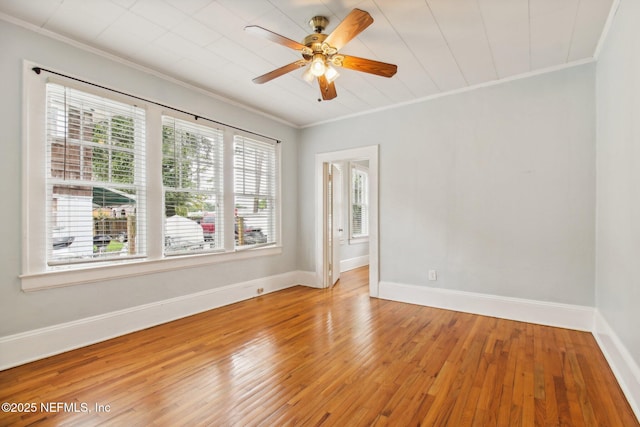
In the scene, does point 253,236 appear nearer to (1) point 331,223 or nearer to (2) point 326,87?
(1) point 331,223

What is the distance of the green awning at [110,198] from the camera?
283 centimetres

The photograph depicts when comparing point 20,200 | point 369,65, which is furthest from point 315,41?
point 20,200

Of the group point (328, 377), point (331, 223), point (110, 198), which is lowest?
point (328, 377)

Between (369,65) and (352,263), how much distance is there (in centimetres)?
489

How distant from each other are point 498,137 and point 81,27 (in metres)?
4.17

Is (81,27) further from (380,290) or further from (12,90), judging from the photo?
(380,290)

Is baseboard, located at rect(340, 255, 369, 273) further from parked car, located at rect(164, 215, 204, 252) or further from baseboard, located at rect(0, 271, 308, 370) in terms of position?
parked car, located at rect(164, 215, 204, 252)

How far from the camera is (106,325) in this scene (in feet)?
9.37

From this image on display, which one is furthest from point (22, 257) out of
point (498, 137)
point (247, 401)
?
point (498, 137)

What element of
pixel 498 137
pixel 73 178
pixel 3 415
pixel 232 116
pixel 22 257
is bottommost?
pixel 3 415

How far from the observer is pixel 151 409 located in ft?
5.99

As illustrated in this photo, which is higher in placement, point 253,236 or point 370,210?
point 370,210

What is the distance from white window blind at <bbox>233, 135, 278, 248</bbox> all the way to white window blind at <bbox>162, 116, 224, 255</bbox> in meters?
0.31

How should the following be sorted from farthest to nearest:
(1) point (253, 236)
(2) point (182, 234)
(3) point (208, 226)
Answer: (1) point (253, 236)
(3) point (208, 226)
(2) point (182, 234)
